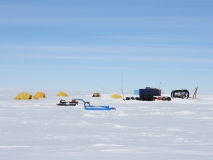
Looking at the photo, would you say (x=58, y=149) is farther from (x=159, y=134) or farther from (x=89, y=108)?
(x=89, y=108)

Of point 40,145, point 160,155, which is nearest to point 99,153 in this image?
point 160,155

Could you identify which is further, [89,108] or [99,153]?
[89,108]

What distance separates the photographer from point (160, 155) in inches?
384

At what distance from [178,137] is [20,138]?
5458mm

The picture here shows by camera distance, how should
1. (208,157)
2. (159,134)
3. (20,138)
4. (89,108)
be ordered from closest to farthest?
1. (208,157)
2. (20,138)
3. (159,134)
4. (89,108)

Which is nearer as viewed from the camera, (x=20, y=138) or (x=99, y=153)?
(x=99, y=153)

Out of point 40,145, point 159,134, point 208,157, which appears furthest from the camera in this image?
point 159,134

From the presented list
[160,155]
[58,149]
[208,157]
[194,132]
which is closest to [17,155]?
[58,149]

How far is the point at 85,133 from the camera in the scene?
14734 mm

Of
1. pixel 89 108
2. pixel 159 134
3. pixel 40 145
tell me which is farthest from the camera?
pixel 89 108

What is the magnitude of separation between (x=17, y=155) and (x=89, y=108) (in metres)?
20.7

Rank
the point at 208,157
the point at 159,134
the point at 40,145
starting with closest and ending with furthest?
the point at 208,157
the point at 40,145
the point at 159,134

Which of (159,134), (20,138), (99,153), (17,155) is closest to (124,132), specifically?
(159,134)

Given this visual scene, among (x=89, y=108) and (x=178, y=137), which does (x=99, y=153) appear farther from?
(x=89, y=108)
